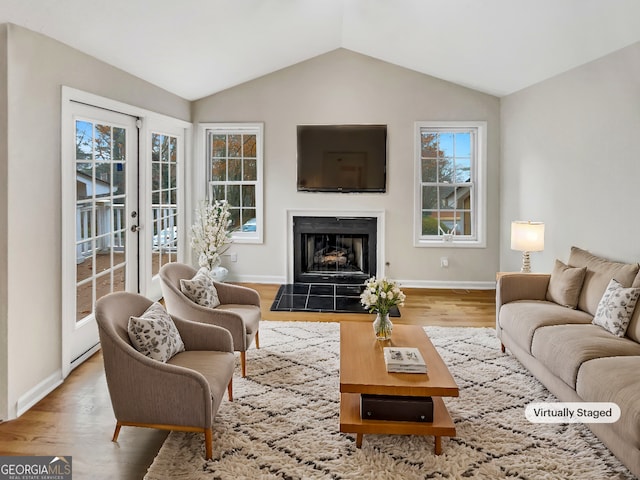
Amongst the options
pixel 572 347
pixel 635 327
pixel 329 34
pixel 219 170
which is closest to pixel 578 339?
pixel 572 347

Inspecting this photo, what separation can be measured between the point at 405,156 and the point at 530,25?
266 centimetres

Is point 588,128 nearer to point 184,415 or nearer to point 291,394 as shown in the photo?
point 291,394

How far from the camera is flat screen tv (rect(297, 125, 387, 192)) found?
6.63m

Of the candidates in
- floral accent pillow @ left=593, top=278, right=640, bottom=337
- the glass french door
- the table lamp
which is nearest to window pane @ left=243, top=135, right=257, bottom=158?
the glass french door

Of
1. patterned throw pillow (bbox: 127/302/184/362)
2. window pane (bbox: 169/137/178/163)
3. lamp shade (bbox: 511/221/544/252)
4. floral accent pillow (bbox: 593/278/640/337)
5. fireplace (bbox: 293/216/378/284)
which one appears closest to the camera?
patterned throw pillow (bbox: 127/302/184/362)

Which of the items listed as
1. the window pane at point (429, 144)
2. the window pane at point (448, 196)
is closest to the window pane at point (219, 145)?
the window pane at point (429, 144)

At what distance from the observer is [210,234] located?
624cm

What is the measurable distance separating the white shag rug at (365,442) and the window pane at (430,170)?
3465mm

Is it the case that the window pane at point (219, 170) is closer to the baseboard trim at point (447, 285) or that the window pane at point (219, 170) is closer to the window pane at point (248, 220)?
the window pane at point (248, 220)

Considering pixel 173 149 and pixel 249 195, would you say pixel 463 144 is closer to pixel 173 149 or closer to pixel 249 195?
pixel 249 195

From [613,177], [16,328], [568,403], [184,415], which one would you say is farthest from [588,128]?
[16,328]

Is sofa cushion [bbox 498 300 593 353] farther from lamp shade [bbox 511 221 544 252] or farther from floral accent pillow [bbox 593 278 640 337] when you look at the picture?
lamp shade [bbox 511 221 544 252]

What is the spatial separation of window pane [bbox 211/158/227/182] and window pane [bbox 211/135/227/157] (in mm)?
94

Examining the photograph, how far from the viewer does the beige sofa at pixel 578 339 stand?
248 centimetres
